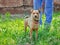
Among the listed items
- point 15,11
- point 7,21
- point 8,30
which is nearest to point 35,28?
point 8,30

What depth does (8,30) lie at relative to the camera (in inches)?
252

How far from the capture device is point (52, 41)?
18.0 feet

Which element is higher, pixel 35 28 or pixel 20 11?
pixel 35 28

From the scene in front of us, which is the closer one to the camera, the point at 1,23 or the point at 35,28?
the point at 35,28

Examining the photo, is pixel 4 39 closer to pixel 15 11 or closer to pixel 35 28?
pixel 35 28

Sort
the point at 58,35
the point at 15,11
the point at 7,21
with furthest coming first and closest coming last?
the point at 15,11, the point at 7,21, the point at 58,35

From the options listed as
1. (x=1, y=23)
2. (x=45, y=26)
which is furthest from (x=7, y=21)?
(x=45, y=26)

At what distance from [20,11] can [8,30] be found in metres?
3.17

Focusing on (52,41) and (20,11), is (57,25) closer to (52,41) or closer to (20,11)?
(52,41)

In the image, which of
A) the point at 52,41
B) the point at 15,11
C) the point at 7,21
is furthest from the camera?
the point at 15,11

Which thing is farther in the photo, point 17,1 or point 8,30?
point 17,1

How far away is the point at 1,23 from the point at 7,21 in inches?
9.2

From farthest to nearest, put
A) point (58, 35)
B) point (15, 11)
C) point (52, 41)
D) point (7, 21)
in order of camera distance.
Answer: point (15, 11), point (7, 21), point (58, 35), point (52, 41)

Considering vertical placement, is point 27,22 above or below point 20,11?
above
